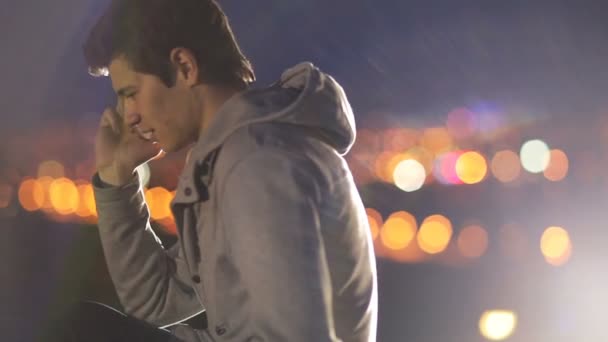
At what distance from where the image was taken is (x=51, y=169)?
13.4 ft

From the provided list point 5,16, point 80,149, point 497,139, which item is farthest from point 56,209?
point 497,139

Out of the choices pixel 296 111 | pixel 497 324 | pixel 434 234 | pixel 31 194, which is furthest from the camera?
pixel 434 234

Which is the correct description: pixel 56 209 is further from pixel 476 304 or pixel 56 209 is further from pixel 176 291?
pixel 176 291

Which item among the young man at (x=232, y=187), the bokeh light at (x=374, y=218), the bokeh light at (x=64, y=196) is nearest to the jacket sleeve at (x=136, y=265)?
the young man at (x=232, y=187)

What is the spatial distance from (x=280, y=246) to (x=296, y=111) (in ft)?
0.62

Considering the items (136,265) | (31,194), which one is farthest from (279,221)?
(31,194)

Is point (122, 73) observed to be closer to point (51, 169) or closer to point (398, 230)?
point (51, 169)

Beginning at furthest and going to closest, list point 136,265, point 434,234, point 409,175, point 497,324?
point 409,175 → point 434,234 → point 497,324 → point 136,265

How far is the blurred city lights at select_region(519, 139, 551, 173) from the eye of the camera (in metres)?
5.04

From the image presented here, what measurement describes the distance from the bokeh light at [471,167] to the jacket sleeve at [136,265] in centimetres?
457

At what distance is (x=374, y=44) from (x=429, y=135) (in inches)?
75.5

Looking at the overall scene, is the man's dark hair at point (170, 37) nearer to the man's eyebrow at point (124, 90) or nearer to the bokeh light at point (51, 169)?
the man's eyebrow at point (124, 90)

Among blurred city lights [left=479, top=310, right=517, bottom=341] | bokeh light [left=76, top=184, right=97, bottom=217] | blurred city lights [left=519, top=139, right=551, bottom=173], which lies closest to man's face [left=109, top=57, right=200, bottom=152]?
blurred city lights [left=479, top=310, right=517, bottom=341]

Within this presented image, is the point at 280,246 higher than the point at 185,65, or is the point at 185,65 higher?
the point at 185,65
